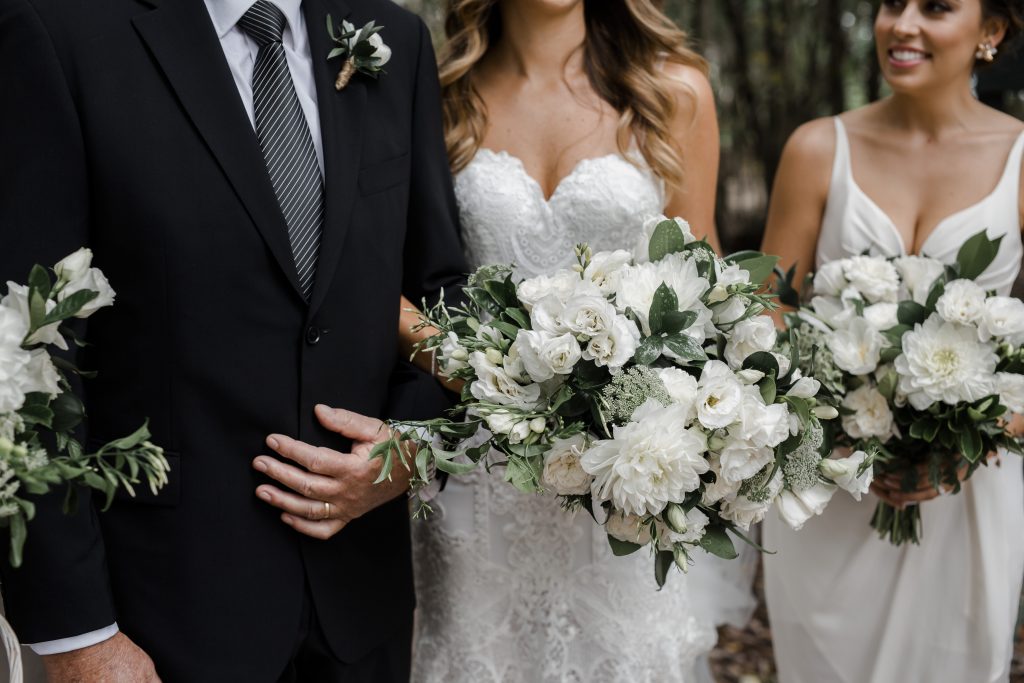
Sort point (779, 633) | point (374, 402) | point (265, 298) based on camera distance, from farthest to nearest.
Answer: point (779, 633) < point (374, 402) < point (265, 298)

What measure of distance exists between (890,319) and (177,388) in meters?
1.93

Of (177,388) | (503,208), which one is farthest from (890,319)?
(177,388)

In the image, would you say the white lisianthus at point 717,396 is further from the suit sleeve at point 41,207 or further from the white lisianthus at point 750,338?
the suit sleeve at point 41,207

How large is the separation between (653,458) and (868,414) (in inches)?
46.1

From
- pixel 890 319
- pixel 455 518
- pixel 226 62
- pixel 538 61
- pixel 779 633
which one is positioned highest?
pixel 226 62

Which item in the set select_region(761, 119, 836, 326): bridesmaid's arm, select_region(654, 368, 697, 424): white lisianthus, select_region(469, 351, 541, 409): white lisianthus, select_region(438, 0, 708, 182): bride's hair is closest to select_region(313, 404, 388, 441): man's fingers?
select_region(469, 351, 541, 409): white lisianthus

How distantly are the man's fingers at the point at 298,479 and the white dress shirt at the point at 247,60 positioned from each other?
16.9 inches

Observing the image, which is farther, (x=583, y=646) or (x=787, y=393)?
(x=583, y=646)

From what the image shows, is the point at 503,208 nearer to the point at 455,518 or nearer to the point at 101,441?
the point at 455,518

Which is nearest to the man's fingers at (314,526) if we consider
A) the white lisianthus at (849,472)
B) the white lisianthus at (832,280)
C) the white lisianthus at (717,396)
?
the white lisianthus at (717,396)

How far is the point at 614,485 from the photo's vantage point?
2.03m

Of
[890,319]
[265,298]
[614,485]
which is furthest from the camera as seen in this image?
[890,319]

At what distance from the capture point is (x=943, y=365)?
2717mm

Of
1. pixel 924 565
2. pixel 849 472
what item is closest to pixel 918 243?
pixel 924 565
